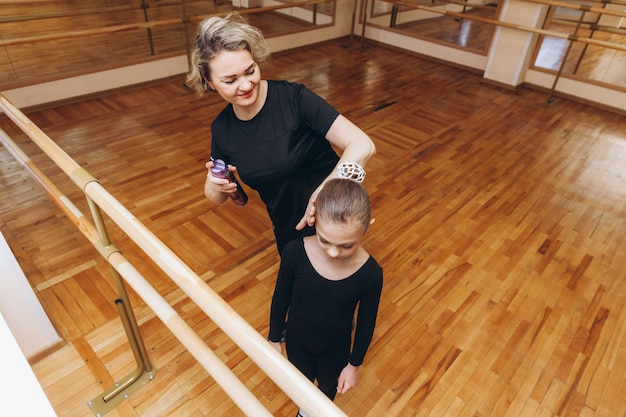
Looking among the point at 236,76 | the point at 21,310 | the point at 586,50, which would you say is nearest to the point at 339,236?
the point at 236,76

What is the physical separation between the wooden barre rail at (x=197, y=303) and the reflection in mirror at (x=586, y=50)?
4.78 metres

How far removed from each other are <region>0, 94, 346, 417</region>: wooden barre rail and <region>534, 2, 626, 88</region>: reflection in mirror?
15.7 ft

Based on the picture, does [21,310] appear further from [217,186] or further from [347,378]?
[347,378]

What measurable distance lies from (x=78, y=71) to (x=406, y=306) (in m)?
3.88

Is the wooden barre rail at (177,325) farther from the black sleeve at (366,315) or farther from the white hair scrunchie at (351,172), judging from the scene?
the white hair scrunchie at (351,172)

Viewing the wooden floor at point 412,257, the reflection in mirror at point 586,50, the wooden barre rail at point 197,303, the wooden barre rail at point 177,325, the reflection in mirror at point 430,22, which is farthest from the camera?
the reflection in mirror at point 430,22

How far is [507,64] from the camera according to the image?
4836 mm

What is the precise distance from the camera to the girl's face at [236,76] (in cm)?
117

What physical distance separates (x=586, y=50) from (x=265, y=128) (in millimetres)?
4956

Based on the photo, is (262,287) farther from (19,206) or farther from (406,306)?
(19,206)

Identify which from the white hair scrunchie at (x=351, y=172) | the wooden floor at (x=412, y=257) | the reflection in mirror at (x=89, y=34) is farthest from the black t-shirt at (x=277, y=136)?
the reflection in mirror at (x=89, y=34)

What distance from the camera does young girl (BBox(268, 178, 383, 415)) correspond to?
0.99 meters

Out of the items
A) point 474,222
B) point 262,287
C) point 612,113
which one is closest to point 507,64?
point 612,113

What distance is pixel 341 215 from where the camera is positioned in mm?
970
